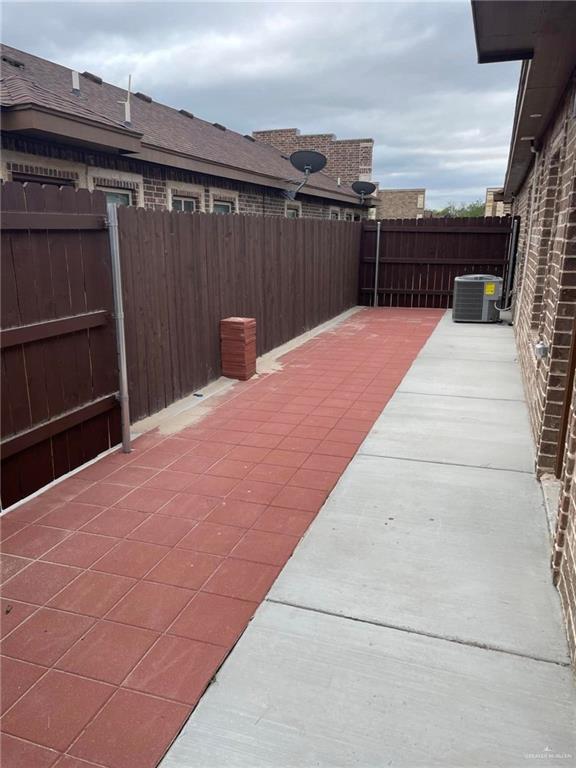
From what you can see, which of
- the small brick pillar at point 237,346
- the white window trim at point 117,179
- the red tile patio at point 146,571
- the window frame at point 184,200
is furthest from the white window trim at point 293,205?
the red tile patio at point 146,571

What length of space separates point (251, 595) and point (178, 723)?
0.80 m

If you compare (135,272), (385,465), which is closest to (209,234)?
(135,272)

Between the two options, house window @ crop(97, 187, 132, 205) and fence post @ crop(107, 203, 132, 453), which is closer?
fence post @ crop(107, 203, 132, 453)

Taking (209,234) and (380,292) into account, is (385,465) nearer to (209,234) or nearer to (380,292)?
(209,234)

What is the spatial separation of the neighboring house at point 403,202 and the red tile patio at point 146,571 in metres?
39.9

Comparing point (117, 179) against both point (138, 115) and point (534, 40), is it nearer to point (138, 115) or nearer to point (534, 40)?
point (138, 115)

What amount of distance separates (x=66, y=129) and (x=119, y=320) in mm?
3074

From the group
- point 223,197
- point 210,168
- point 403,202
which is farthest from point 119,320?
point 403,202

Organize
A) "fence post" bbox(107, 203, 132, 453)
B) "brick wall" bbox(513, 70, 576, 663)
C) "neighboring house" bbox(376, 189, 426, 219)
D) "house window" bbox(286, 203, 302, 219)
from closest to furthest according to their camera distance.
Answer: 1. "brick wall" bbox(513, 70, 576, 663)
2. "fence post" bbox(107, 203, 132, 453)
3. "house window" bbox(286, 203, 302, 219)
4. "neighboring house" bbox(376, 189, 426, 219)

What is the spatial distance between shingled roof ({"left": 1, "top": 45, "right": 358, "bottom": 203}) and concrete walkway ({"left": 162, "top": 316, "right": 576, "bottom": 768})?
556 cm

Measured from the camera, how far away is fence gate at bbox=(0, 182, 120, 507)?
11.9 feet

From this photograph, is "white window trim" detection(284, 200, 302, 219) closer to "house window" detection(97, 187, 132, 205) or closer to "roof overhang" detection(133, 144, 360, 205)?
"roof overhang" detection(133, 144, 360, 205)

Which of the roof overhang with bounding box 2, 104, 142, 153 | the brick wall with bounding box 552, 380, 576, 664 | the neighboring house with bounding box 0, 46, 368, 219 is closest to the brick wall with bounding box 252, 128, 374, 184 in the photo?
the neighboring house with bounding box 0, 46, 368, 219

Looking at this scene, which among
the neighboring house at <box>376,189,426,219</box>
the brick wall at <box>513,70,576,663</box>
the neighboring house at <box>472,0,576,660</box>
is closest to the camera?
the brick wall at <box>513,70,576,663</box>
